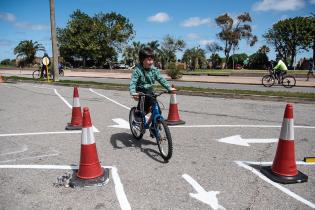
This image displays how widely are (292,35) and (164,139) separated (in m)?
71.4

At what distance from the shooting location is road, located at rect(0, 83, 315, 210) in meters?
3.63

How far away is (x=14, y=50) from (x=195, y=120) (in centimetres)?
7480

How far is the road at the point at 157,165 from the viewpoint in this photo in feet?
11.9

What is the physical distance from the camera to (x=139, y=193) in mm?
3822

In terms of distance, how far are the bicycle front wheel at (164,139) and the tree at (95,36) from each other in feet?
198

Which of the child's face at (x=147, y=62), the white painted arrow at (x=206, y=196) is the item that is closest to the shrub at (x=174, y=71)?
the child's face at (x=147, y=62)

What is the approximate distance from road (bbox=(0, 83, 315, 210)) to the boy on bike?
1010 millimetres

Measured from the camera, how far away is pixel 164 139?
4902 millimetres

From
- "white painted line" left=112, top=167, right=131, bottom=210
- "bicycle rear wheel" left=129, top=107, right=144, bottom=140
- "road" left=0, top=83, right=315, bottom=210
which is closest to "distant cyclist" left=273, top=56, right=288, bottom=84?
"road" left=0, top=83, right=315, bottom=210

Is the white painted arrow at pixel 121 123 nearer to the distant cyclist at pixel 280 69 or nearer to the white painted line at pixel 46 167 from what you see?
the white painted line at pixel 46 167

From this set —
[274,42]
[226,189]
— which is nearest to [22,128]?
[226,189]

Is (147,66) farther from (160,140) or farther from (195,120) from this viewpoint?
(195,120)

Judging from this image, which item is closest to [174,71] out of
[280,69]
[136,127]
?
[280,69]

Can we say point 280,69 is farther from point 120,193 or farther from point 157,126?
point 120,193
